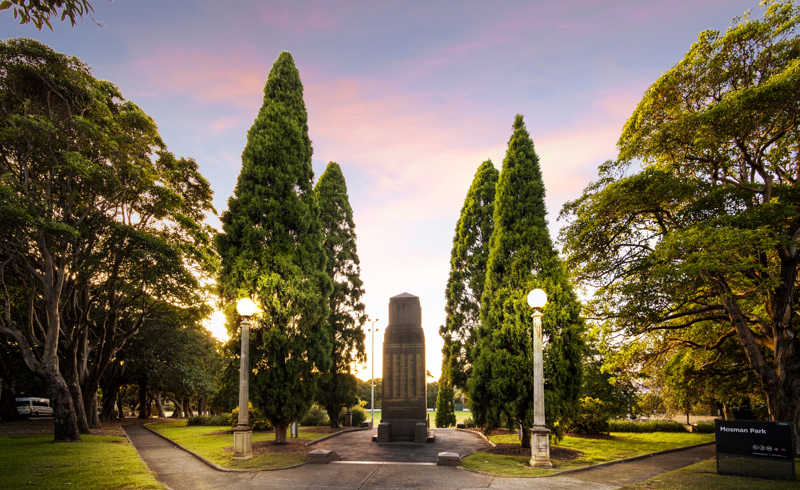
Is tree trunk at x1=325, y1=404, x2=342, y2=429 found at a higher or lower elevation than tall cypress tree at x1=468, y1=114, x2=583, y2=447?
lower

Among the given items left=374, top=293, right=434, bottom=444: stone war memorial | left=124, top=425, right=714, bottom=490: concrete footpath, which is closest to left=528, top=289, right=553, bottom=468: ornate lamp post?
left=124, top=425, right=714, bottom=490: concrete footpath

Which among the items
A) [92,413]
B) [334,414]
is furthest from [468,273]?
[92,413]

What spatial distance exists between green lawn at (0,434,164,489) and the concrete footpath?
0.67m

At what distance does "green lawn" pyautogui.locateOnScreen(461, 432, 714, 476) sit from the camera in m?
10.6

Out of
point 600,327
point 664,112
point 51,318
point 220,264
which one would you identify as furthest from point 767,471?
point 51,318

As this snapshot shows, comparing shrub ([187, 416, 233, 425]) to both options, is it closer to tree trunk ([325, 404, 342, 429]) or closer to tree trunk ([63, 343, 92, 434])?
tree trunk ([325, 404, 342, 429])

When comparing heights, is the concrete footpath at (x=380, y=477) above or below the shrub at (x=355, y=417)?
above

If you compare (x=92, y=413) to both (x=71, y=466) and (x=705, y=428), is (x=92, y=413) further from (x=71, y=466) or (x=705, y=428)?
(x=705, y=428)

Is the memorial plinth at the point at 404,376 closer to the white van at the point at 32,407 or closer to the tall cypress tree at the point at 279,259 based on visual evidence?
the tall cypress tree at the point at 279,259

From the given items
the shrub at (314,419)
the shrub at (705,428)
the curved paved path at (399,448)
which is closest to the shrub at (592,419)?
the curved paved path at (399,448)

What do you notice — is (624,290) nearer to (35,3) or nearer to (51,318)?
(35,3)

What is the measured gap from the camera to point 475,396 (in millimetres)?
14133

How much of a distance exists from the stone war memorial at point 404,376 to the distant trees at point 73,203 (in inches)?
313

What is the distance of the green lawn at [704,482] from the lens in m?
8.67
